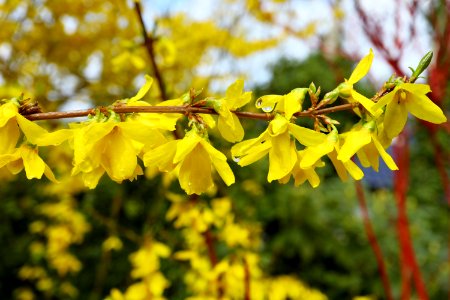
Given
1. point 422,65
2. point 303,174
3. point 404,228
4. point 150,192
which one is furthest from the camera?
point 150,192

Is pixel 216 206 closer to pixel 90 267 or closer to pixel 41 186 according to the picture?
pixel 90 267

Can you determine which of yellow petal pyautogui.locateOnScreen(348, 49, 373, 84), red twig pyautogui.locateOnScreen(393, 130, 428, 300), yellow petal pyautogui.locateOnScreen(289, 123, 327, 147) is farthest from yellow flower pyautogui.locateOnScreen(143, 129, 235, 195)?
red twig pyautogui.locateOnScreen(393, 130, 428, 300)

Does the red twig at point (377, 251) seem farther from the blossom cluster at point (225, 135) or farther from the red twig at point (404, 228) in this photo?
the blossom cluster at point (225, 135)

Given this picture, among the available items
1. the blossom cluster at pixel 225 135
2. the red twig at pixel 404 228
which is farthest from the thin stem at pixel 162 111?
the red twig at pixel 404 228

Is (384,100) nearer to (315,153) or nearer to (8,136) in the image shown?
(315,153)

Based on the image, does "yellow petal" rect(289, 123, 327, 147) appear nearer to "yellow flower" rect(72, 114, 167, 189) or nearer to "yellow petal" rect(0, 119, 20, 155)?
"yellow flower" rect(72, 114, 167, 189)

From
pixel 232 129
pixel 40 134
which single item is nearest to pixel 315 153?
pixel 232 129
